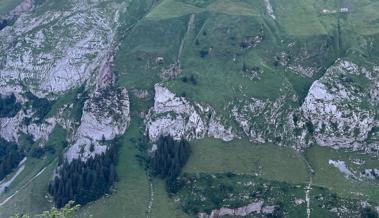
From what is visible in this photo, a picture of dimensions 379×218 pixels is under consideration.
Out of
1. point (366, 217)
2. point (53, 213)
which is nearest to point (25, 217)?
point (53, 213)

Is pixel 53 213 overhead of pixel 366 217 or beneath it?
overhead

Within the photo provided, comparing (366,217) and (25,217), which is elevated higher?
(25,217)

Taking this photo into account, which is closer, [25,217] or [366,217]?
[25,217]

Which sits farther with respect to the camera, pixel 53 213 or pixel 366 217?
pixel 366 217

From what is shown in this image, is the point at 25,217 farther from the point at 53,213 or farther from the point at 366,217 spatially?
the point at 366,217
